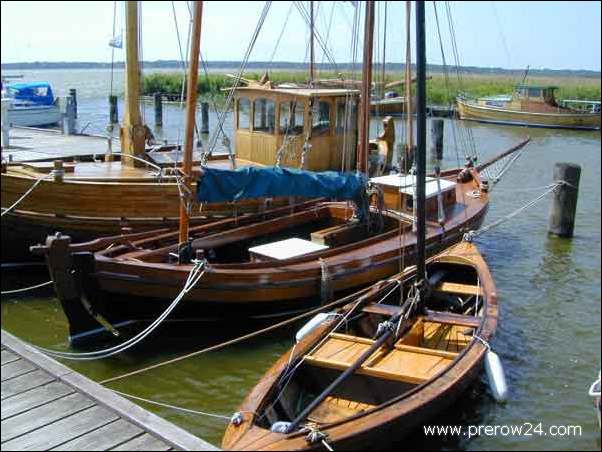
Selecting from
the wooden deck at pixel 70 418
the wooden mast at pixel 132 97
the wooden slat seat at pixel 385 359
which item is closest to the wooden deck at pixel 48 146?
the wooden mast at pixel 132 97

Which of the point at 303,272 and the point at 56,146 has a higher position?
the point at 56,146

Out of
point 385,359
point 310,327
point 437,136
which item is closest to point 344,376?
point 385,359

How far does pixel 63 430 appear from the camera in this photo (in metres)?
5.25

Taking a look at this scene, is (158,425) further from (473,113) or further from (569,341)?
(473,113)

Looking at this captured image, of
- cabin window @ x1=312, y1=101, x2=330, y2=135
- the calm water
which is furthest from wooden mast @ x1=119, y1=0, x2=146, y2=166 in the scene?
cabin window @ x1=312, y1=101, x2=330, y2=135

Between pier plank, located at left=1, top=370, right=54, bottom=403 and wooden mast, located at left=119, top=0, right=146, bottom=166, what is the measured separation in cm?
770

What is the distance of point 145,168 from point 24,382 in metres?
8.53

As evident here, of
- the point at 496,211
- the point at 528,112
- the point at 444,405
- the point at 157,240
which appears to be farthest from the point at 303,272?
the point at 528,112

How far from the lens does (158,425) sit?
5.22 metres

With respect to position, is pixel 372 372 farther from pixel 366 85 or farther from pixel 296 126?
pixel 296 126

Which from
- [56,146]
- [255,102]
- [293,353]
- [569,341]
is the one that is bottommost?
[569,341]

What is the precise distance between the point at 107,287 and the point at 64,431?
4433 mm

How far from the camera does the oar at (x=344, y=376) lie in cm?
610

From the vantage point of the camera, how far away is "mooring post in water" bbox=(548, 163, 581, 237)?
16.6m
